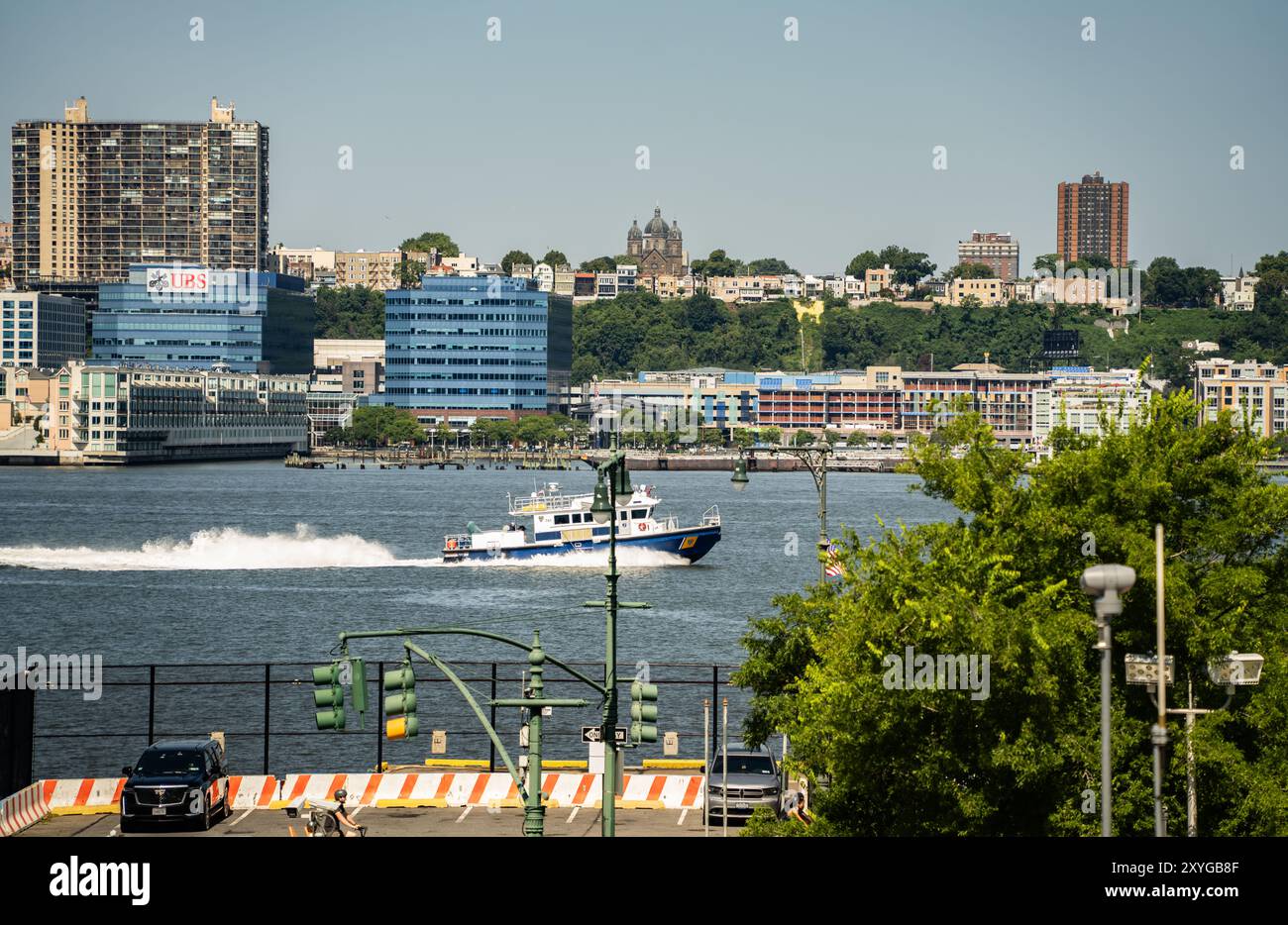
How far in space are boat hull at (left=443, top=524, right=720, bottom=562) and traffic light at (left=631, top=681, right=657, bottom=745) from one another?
75669 millimetres

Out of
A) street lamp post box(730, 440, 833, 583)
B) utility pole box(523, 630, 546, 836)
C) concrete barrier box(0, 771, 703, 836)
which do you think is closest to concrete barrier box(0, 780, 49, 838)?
concrete barrier box(0, 771, 703, 836)

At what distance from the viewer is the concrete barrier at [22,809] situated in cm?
2670

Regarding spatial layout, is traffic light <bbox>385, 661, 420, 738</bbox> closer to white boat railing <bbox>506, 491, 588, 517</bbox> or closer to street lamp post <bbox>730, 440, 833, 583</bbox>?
street lamp post <bbox>730, 440, 833, 583</bbox>

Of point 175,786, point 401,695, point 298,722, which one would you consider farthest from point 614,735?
point 298,722

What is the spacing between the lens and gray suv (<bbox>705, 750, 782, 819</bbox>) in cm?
2862

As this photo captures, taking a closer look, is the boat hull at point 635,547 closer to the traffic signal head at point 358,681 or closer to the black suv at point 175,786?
the black suv at point 175,786

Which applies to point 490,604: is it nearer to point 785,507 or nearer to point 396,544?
point 396,544

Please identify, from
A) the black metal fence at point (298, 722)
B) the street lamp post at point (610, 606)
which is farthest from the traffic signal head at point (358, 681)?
the black metal fence at point (298, 722)

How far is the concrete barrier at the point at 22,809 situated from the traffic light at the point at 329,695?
9.22 meters

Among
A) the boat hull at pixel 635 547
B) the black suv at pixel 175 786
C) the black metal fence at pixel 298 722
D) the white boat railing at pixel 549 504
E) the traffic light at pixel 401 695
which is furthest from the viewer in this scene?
the boat hull at pixel 635 547

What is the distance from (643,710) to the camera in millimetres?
20406

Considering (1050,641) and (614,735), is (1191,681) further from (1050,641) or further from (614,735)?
(614,735)
